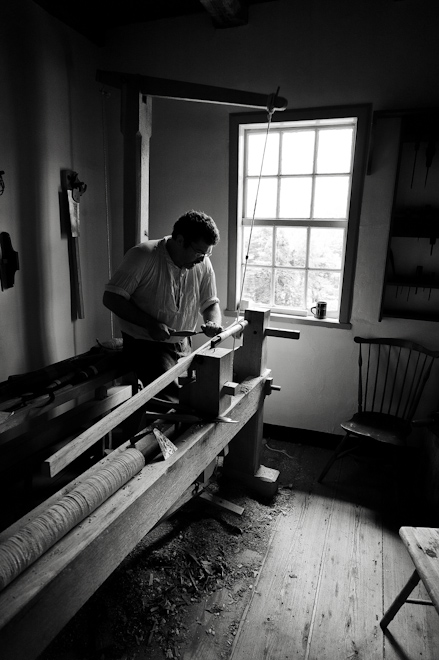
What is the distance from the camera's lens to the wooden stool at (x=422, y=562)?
1.47 meters

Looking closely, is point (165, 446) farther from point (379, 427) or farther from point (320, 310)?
point (320, 310)

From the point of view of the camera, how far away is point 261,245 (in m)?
3.40

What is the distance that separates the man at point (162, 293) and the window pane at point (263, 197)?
0.98m

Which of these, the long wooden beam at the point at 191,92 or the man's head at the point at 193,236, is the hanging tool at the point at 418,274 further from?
the man's head at the point at 193,236

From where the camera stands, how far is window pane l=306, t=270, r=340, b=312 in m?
3.26

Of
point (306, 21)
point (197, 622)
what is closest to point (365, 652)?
point (197, 622)

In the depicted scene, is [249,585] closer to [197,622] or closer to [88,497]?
Result: [197,622]

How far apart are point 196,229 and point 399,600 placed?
1.92m

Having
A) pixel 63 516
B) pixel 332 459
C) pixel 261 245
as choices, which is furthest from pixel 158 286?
pixel 332 459

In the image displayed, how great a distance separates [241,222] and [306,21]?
1.39 metres

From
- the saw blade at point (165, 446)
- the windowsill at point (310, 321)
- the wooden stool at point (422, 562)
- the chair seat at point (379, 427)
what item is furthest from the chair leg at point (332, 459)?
the saw blade at point (165, 446)

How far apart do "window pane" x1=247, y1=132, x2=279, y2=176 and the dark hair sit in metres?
1.27

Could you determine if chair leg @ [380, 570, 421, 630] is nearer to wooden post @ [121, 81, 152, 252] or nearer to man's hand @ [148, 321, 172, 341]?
man's hand @ [148, 321, 172, 341]

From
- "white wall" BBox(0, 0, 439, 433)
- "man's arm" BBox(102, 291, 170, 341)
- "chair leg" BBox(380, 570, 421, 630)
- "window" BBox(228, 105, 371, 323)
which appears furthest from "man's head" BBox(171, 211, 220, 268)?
"chair leg" BBox(380, 570, 421, 630)
